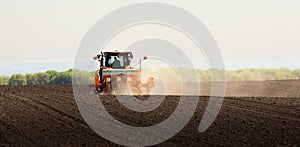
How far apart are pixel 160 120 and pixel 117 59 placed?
34.3ft

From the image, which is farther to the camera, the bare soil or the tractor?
the tractor

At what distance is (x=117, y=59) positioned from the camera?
86.1ft

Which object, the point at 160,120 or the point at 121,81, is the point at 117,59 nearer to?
the point at 121,81

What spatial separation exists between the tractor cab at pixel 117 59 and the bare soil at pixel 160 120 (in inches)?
131

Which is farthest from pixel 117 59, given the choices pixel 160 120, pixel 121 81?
pixel 160 120

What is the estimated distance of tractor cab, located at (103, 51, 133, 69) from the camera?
26.0m

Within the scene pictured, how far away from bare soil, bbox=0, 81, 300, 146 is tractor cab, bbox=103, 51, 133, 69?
10.9 feet

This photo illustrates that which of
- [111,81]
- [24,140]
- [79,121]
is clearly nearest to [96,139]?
[24,140]

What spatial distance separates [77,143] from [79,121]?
358cm

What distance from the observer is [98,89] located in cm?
2575

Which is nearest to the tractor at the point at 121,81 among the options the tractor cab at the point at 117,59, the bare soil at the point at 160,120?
the tractor cab at the point at 117,59

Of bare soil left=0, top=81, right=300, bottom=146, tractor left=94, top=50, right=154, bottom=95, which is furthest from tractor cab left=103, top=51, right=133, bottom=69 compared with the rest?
bare soil left=0, top=81, right=300, bottom=146

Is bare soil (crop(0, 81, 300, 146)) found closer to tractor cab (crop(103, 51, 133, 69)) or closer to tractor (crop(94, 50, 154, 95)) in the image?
tractor (crop(94, 50, 154, 95))

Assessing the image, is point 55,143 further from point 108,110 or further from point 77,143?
point 108,110
